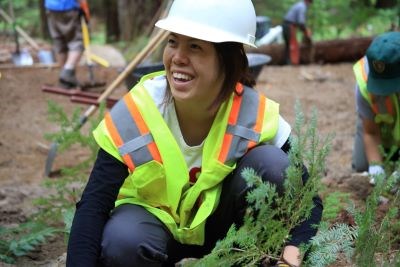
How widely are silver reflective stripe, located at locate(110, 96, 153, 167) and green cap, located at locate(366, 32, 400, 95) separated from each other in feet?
5.41

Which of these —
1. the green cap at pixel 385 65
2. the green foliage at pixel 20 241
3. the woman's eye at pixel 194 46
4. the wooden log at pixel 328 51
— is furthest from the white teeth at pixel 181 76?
the wooden log at pixel 328 51

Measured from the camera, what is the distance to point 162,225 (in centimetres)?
225

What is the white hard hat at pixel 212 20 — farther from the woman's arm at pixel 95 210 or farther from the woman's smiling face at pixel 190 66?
the woman's arm at pixel 95 210

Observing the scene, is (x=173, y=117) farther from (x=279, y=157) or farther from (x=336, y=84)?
(x=336, y=84)

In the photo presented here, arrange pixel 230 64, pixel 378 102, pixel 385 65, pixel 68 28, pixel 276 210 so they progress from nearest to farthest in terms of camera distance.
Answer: pixel 276 210
pixel 230 64
pixel 385 65
pixel 378 102
pixel 68 28

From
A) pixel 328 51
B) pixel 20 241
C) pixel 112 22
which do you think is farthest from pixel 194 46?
pixel 112 22

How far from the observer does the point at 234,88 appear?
2.28 meters

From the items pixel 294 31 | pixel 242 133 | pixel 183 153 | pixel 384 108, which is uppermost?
pixel 242 133

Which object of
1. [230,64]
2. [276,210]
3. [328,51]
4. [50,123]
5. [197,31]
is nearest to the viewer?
[276,210]

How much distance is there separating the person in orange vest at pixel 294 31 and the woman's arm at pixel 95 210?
8.25m

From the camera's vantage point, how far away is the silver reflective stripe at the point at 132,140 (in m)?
2.16

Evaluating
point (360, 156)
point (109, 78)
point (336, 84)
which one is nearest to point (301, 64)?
point (336, 84)

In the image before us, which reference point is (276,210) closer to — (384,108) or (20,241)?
(20,241)

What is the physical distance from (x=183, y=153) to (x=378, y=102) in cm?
171
